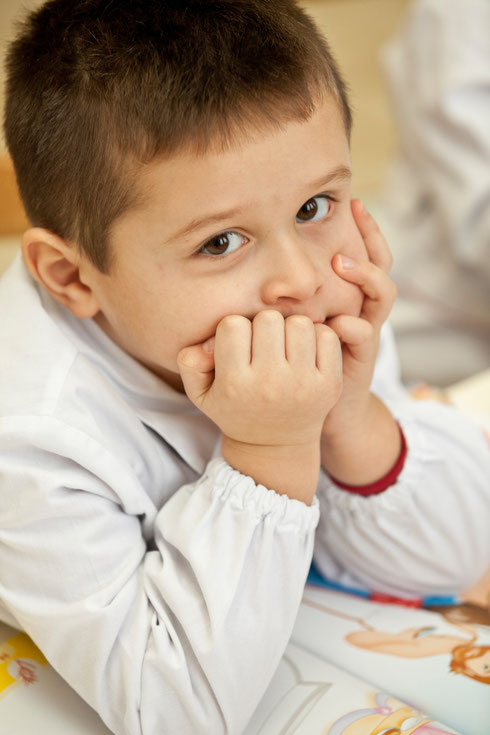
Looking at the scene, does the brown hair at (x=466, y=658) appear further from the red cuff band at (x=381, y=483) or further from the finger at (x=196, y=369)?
the finger at (x=196, y=369)

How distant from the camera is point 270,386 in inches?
24.1

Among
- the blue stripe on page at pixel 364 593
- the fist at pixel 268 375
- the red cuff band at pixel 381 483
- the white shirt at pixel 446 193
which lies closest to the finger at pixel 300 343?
the fist at pixel 268 375

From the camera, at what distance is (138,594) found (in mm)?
641

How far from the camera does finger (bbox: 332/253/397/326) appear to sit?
0.68 metres

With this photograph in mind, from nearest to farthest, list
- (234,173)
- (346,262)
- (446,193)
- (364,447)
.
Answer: (234,173), (346,262), (364,447), (446,193)

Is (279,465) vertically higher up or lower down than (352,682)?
higher up

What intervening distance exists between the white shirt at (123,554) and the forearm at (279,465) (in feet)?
0.04

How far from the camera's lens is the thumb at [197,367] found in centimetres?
64

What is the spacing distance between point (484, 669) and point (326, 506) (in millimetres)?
218

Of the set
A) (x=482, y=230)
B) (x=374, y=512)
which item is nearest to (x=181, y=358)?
(x=374, y=512)

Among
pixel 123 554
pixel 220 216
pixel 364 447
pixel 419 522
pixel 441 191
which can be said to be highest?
pixel 220 216

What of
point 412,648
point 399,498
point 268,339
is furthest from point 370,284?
point 412,648

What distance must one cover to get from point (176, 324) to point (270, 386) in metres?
0.09

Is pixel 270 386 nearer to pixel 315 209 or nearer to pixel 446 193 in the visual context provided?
pixel 315 209
